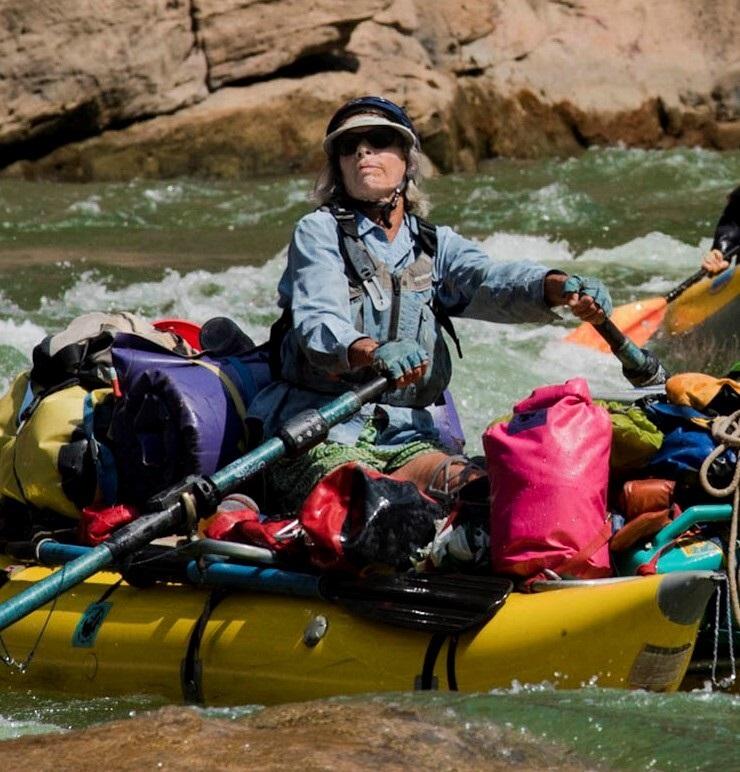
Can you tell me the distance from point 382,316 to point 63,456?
97cm

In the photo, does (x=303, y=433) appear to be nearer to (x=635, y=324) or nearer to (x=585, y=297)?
(x=585, y=297)

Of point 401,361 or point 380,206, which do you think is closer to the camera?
point 401,361

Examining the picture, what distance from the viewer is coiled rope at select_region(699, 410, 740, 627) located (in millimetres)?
3934

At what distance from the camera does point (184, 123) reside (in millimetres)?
15008

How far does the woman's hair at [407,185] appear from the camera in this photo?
4770mm

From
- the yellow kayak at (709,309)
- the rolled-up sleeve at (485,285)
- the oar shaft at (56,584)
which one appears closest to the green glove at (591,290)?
the rolled-up sleeve at (485,285)

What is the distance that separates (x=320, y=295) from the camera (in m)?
4.49

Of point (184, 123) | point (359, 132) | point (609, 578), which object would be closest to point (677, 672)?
point (609, 578)

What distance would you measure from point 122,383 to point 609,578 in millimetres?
1514

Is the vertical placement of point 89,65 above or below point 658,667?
above

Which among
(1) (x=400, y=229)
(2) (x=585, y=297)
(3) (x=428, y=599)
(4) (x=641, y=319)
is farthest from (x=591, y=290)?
(4) (x=641, y=319)

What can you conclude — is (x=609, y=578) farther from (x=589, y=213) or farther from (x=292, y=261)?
(x=589, y=213)

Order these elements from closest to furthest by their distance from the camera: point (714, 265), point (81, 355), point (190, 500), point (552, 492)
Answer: point (552, 492) → point (190, 500) → point (81, 355) → point (714, 265)

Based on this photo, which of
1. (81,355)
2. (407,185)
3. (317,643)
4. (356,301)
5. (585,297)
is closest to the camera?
(317,643)
